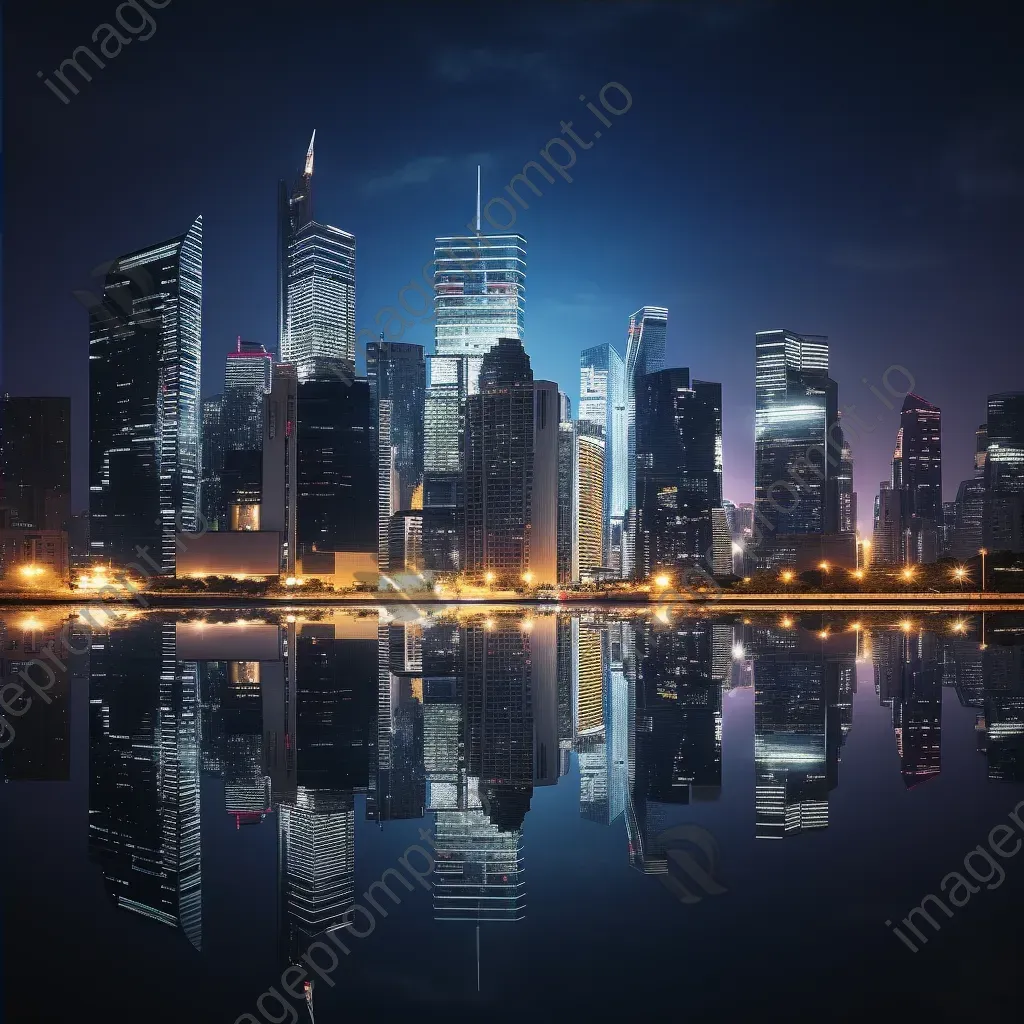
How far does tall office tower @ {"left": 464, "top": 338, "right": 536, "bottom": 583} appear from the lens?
144m

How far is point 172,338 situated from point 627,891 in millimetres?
196977

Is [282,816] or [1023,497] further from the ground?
[1023,497]

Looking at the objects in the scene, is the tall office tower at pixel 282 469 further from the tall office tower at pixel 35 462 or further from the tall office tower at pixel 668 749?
the tall office tower at pixel 668 749

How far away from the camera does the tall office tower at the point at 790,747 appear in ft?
28.8

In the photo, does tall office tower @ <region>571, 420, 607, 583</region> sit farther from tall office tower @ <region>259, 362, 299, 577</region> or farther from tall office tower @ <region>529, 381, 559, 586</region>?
tall office tower @ <region>259, 362, 299, 577</region>

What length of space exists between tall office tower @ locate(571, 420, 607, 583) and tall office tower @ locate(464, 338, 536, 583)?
25.4 meters

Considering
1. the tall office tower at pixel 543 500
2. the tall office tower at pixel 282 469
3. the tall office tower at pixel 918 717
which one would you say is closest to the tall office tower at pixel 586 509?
the tall office tower at pixel 543 500

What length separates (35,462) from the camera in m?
168

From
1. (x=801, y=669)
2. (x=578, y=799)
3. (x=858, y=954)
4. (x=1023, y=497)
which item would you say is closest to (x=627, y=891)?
A: (x=858, y=954)

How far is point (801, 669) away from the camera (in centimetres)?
2195

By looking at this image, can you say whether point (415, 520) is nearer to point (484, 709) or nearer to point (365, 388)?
point (365, 388)

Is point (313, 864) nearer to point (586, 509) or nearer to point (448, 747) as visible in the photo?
point (448, 747)

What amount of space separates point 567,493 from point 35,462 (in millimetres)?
101275

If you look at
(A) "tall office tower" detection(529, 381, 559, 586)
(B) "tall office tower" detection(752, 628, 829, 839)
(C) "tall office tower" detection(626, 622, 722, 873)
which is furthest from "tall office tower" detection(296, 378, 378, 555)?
(B) "tall office tower" detection(752, 628, 829, 839)
